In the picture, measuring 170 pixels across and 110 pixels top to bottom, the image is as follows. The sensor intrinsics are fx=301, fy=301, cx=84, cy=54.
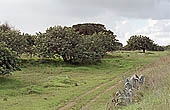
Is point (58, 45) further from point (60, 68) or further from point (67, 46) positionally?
point (60, 68)

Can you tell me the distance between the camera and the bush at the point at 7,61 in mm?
26750

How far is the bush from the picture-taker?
2675 cm

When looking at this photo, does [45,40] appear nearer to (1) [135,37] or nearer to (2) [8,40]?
(2) [8,40]

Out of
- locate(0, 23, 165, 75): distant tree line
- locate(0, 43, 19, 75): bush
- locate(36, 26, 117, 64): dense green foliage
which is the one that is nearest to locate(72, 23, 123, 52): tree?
locate(0, 23, 165, 75): distant tree line

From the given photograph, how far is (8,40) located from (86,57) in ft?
37.4

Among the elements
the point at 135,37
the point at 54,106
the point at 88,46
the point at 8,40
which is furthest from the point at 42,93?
the point at 135,37

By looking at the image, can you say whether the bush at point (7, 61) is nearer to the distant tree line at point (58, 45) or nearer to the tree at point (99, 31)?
the distant tree line at point (58, 45)

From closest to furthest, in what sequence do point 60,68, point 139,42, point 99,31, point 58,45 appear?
point 60,68 < point 58,45 < point 139,42 < point 99,31

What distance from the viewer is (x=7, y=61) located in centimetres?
2775

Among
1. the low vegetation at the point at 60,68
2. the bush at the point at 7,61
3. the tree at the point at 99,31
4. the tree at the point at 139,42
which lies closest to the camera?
the low vegetation at the point at 60,68

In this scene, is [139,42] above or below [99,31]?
below

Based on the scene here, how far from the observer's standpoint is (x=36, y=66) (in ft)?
129

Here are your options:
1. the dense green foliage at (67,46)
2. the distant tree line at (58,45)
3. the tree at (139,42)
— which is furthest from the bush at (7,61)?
the tree at (139,42)

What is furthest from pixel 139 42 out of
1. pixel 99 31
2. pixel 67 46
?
pixel 67 46
